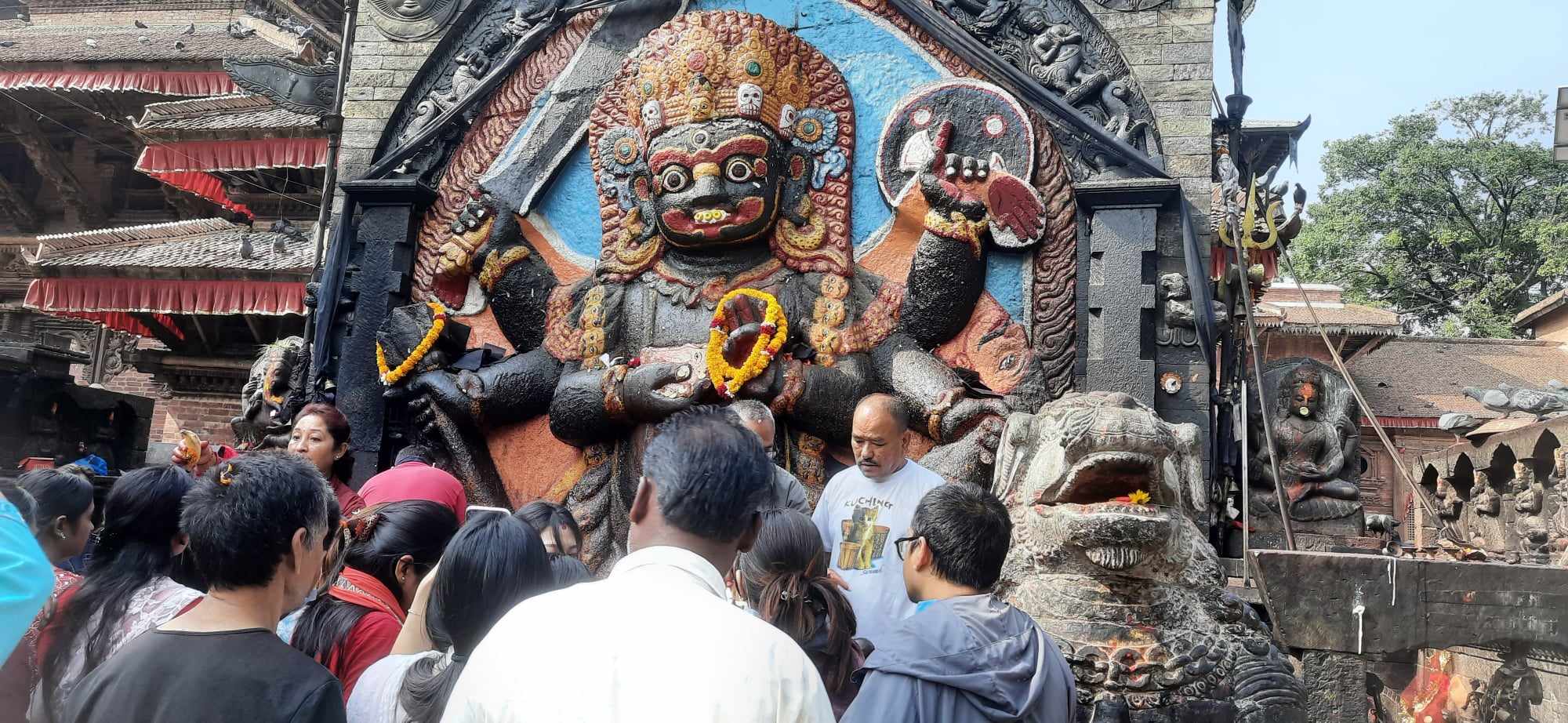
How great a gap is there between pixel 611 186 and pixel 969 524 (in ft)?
18.0

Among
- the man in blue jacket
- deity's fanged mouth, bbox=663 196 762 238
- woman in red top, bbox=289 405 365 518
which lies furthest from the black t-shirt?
deity's fanged mouth, bbox=663 196 762 238

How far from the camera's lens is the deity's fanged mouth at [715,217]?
7.08 metres

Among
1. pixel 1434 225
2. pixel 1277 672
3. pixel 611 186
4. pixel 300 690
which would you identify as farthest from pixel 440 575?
pixel 1434 225

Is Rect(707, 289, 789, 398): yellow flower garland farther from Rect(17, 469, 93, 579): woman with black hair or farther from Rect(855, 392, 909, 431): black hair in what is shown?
Rect(17, 469, 93, 579): woman with black hair

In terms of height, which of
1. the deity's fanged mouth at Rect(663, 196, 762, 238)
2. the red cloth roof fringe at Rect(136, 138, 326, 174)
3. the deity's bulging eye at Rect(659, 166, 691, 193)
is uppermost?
the red cloth roof fringe at Rect(136, 138, 326, 174)

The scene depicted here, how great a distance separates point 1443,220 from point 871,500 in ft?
83.0

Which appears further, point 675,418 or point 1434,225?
point 1434,225

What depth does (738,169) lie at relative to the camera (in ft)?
23.2

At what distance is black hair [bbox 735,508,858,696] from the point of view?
2.99 meters

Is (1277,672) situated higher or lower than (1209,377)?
lower

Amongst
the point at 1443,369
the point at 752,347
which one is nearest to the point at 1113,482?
the point at 752,347

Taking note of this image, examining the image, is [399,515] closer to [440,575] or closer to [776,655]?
[440,575]

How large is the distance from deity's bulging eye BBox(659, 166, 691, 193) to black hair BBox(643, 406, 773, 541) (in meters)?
5.26

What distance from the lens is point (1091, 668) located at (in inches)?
161
